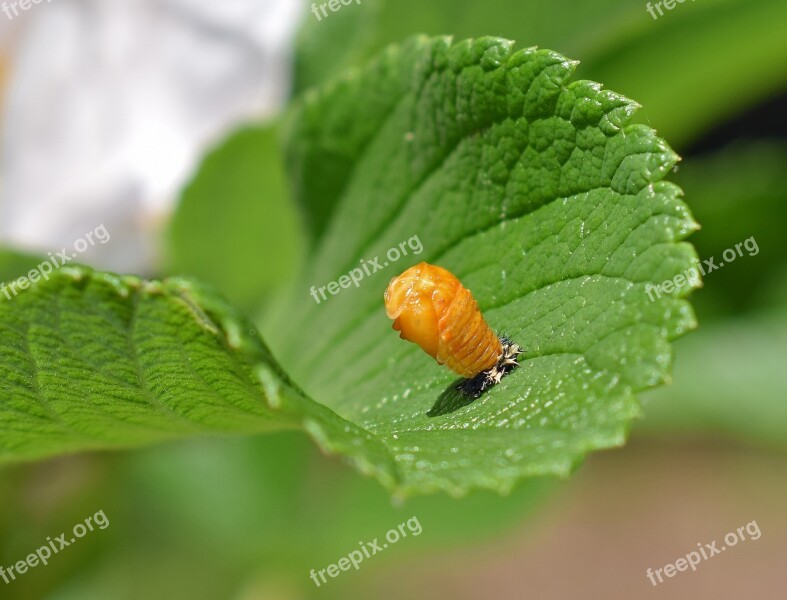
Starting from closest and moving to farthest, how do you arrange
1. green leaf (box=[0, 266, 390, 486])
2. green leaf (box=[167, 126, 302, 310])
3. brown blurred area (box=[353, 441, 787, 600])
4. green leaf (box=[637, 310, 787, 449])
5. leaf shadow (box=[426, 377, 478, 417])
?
green leaf (box=[0, 266, 390, 486]), leaf shadow (box=[426, 377, 478, 417]), green leaf (box=[167, 126, 302, 310]), green leaf (box=[637, 310, 787, 449]), brown blurred area (box=[353, 441, 787, 600])

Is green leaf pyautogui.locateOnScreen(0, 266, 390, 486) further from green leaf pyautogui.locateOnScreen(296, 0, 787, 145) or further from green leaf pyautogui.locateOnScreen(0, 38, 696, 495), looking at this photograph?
green leaf pyautogui.locateOnScreen(296, 0, 787, 145)

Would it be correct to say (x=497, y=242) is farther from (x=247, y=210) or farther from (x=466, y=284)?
(x=247, y=210)

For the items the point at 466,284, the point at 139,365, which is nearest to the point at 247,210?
the point at 466,284

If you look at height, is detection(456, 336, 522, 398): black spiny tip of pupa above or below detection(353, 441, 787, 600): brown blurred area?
above

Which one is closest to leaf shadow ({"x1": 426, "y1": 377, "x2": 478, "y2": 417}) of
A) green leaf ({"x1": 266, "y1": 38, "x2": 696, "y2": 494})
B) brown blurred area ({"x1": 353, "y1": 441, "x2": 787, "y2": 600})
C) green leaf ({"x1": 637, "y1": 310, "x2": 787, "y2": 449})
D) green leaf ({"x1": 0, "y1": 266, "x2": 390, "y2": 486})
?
green leaf ({"x1": 266, "y1": 38, "x2": 696, "y2": 494})

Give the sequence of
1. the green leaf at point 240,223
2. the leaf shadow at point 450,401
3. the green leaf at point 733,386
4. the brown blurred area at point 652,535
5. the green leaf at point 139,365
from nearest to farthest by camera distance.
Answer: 1. the green leaf at point 139,365
2. the leaf shadow at point 450,401
3. the green leaf at point 240,223
4. the green leaf at point 733,386
5. the brown blurred area at point 652,535

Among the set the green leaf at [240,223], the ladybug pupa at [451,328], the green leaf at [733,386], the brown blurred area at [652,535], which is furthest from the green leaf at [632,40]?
the brown blurred area at [652,535]

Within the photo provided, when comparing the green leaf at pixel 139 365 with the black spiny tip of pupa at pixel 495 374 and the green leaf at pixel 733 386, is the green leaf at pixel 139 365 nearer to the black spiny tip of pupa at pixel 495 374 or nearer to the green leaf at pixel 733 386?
the black spiny tip of pupa at pixel 495 374
